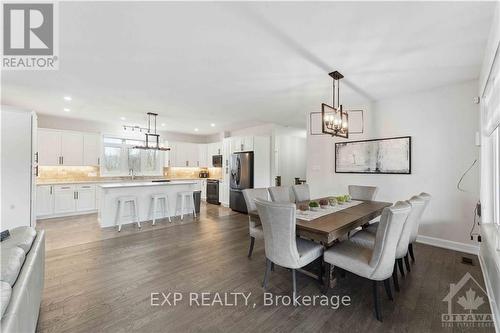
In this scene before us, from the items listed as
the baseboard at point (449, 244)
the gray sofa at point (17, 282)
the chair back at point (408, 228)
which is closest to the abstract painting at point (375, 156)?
the baseboard at point (449, 244)

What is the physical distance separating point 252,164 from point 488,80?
444 cm

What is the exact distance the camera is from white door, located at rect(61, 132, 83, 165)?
221 inches

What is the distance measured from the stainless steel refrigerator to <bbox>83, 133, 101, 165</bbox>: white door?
3998 millimetres

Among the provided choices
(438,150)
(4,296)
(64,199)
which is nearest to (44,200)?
(64,199)

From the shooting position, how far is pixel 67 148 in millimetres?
5676

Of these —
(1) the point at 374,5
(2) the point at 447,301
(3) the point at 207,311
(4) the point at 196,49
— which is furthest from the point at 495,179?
(4) the point at 196,49

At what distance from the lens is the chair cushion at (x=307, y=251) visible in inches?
80.0

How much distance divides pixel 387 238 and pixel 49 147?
24.3ft

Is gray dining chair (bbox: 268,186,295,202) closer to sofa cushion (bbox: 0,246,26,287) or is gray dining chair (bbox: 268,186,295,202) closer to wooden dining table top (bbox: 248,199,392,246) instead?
wooden dining table top (bbox: 248,199,392,246)

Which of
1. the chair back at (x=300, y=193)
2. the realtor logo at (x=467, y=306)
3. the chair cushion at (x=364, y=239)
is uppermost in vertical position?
the chair back at (x=300, y=193)

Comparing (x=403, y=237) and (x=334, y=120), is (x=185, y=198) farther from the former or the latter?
(x=403, y=237)

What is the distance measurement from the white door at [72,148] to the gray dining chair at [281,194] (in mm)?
5747

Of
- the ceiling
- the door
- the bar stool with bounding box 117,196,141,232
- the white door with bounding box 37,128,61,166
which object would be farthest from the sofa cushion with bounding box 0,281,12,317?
the white door with bounding box 37,128,61,166

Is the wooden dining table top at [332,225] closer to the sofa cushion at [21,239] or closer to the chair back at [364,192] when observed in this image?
the chair back at [364,192]
